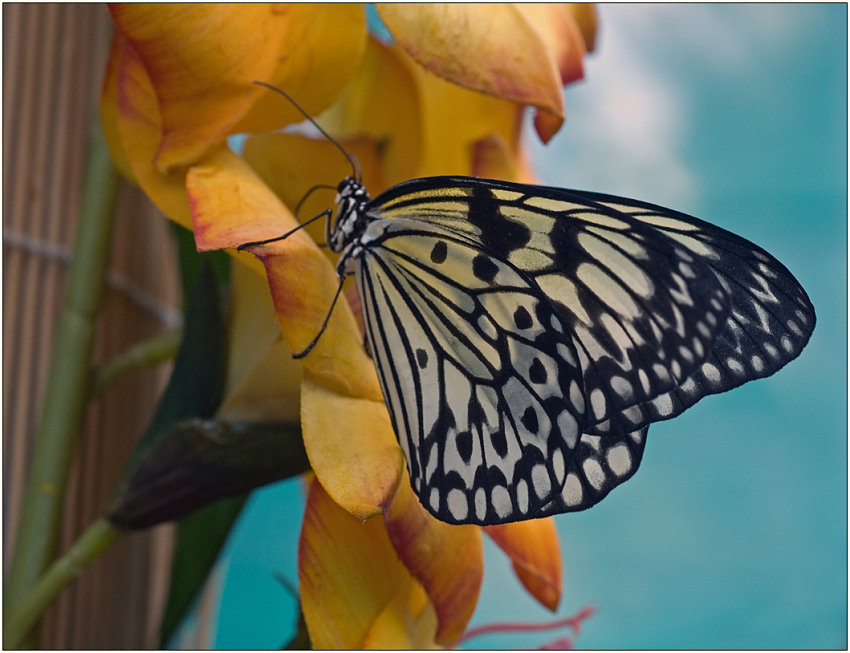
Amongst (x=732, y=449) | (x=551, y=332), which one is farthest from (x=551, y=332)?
(x=732, y=449)

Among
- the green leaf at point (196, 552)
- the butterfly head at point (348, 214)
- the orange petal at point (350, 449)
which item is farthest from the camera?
the green leaf at point (196, 552)

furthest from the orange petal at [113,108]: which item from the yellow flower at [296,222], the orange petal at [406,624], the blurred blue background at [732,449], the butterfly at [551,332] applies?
the blurred blue background at [732,449]

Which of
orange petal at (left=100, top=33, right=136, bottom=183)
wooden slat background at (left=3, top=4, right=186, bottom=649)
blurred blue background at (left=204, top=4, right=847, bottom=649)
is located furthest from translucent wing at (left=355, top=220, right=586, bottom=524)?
blurred blue background at (left=204, top=4, right=847, bottom=649)

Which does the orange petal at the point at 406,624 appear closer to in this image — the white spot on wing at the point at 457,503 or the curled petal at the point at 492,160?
the white spot on wing at the point at 457,503

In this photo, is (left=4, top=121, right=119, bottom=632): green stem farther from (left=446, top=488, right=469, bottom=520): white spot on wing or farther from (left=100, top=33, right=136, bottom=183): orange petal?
(left=446, top=488, right=469, bottom=520): white spot on wing

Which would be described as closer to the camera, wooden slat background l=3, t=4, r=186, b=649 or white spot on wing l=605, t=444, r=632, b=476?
white spot on wing l=605, t=444, r=632, b=476

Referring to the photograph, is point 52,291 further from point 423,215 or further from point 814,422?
point 814,422

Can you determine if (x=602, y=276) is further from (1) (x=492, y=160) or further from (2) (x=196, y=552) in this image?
(2) (x=196, y=552)
